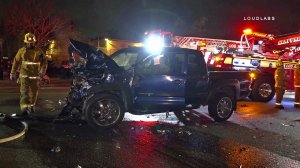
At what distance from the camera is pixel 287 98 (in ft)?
48.0

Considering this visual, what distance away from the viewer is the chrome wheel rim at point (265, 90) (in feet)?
43.2

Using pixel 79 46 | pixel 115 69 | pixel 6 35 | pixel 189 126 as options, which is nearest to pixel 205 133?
pixel 189 126

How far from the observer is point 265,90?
43.3 feet

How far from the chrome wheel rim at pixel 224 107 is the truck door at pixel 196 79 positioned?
56cm

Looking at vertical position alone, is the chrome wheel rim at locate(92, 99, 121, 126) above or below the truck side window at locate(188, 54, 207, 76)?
below

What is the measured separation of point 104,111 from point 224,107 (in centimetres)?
305

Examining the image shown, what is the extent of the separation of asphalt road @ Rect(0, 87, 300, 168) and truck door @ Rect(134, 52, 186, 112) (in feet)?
1.68

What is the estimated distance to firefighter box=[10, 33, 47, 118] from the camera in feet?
27.6

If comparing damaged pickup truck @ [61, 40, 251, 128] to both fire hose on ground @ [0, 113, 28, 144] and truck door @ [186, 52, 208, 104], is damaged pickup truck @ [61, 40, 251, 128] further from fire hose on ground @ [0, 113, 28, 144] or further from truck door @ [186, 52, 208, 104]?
fire hose on ground @ [0, 113, 28, 144]

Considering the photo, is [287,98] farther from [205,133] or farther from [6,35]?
[6,35]

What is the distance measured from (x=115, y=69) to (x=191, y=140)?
6.73 ft

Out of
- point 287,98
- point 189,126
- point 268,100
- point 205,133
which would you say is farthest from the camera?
point 287,98

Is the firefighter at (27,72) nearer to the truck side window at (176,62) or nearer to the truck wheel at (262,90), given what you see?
the truck side window at (176,62)

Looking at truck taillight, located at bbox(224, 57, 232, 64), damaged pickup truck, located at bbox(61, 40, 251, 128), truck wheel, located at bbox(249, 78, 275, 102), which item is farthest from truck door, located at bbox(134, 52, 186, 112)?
truck taillight, located at bbox(224, 57, 232, 64)
